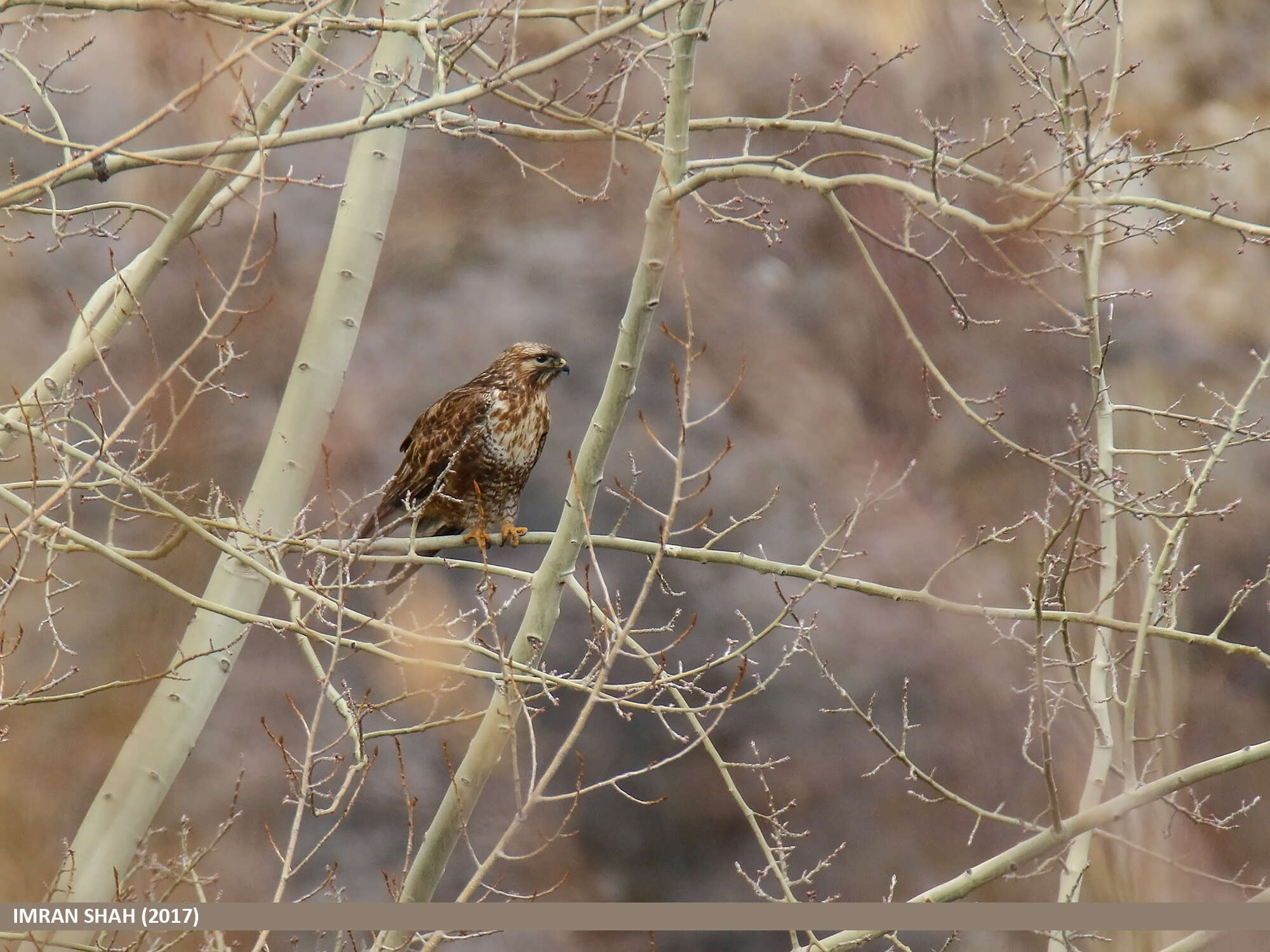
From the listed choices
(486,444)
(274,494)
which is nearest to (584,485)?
(486,444)

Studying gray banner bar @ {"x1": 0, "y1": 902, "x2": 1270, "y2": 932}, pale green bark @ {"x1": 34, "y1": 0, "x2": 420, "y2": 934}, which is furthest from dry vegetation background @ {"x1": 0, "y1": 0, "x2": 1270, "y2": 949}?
gray banner bar @ {"x1": 0, "y1": 902, "x2": 1270, "y2": 932}

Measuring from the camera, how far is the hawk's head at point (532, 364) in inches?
91.3

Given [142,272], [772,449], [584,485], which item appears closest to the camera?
[584,485]

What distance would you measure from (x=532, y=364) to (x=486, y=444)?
0.20m

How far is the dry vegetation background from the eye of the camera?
2131 millimetres

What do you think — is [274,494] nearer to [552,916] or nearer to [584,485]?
[584,485]

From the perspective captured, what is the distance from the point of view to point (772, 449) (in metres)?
2.28

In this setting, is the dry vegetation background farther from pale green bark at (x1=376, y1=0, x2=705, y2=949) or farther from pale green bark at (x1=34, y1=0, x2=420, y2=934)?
pale green bark at (x1=376, y1=0, x2=705, y2=949)

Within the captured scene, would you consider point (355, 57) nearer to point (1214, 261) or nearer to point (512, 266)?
point (512, 266)

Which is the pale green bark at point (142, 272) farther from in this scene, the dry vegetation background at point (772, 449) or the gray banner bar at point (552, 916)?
the gray banner bar at point (552, 916)

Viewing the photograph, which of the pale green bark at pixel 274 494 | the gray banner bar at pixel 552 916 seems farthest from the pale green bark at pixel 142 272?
the gray banner bar at pixel 552 916

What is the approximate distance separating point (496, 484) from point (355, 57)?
1021 millimetres

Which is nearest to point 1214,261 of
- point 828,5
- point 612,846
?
point 828,5

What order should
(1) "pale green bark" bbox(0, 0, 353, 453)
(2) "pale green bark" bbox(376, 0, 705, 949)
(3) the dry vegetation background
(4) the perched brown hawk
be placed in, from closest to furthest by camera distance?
(2) "pale green bark" bbox(376, 0, 705, 949)
(1) "pale green bark" bbox(0, 0, 353, 453)
(3) the dry vegetation background
(4) the perched brown hawk
